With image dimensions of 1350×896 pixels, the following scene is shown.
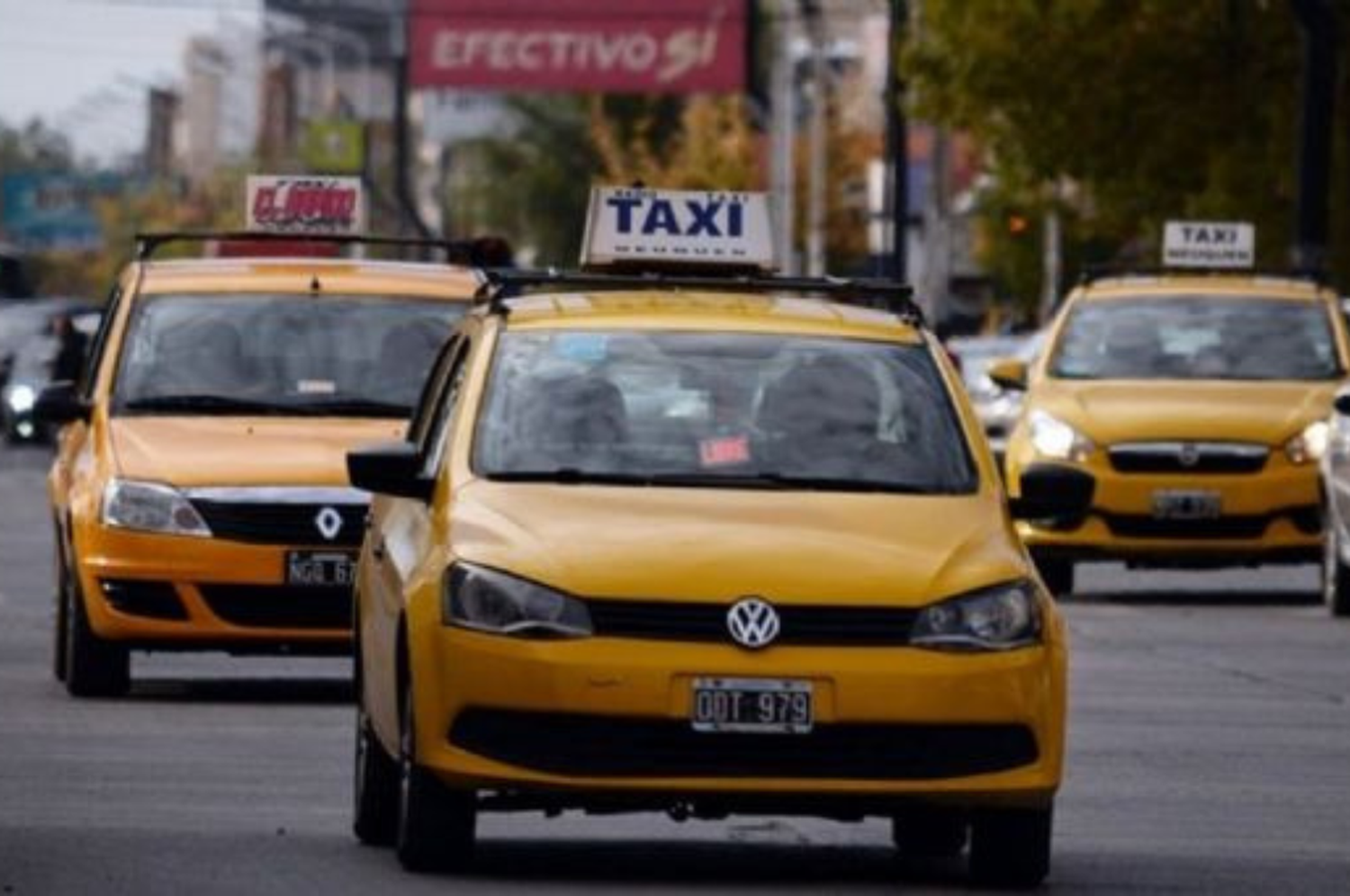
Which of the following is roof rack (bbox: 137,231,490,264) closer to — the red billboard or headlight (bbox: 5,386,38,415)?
headlight (bbox: 5,386,38,415)

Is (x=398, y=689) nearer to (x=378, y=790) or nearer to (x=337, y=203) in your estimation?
(x=378, y=790)

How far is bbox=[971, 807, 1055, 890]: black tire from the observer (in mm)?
14281

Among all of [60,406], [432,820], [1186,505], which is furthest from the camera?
[1186,505]

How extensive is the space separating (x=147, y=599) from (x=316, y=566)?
66 centimetres

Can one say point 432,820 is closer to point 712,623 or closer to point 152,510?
point 712,623

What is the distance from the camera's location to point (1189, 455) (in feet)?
101

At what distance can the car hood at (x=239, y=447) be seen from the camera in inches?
846

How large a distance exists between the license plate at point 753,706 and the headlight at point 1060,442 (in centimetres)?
1697

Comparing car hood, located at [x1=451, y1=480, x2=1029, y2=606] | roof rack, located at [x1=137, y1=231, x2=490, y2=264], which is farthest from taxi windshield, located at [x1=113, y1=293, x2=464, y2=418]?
car hood, located at [x1=451, y1=480, x2=1029, y2=606]

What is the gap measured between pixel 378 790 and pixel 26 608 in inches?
568

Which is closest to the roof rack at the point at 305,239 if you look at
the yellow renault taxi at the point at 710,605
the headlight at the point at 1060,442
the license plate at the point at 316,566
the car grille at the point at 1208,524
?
the license plate at the point at 316,566

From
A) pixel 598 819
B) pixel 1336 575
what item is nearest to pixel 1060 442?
pixel 1336 575

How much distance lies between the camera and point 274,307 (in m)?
22.9

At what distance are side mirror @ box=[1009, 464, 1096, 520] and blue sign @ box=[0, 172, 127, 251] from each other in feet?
486
